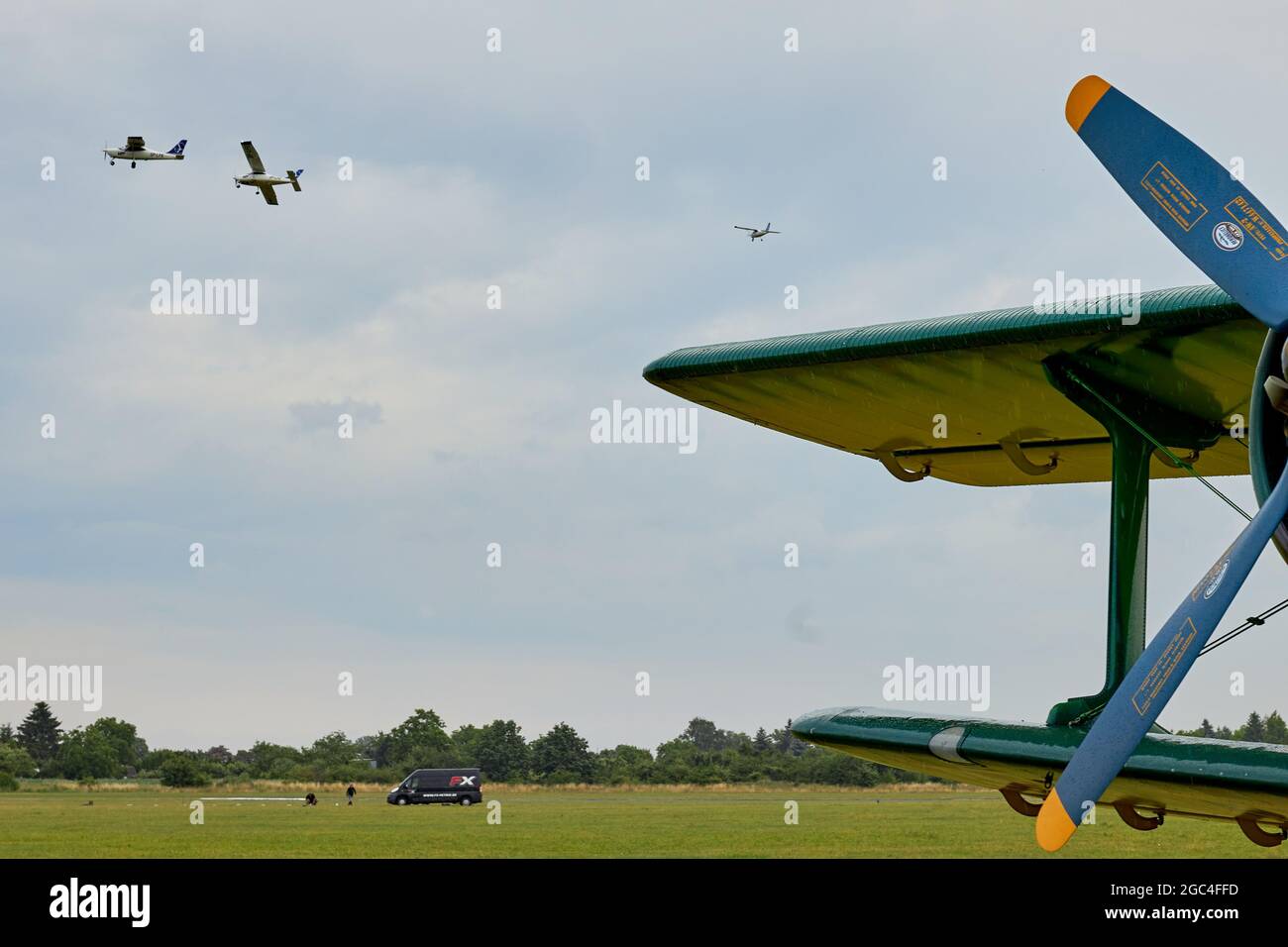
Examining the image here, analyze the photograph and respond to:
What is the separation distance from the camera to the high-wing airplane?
10.4 m

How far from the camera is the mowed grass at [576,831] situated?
Answer: 3178 centimetres

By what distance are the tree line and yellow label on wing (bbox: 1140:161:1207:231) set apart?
56472 millimetres

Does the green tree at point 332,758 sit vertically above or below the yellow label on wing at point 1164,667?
below

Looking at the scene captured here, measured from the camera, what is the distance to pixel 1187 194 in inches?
448

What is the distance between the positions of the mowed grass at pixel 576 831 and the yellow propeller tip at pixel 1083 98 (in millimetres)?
21392

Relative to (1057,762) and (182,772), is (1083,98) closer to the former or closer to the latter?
(1057,762)

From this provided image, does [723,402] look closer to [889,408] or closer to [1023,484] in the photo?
[889,408]

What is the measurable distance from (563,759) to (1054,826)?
63283mm

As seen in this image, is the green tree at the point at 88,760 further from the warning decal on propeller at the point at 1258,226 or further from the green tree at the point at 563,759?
the warning decal on propeller at the point at 1258,226

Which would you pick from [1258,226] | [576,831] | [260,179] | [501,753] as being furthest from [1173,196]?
[501,753]

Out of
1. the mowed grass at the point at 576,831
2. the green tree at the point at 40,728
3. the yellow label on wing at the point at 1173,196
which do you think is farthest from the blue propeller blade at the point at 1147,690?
the green tree at the point at 40,728

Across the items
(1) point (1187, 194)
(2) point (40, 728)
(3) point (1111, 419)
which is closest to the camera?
(1) point (1187, 194)
